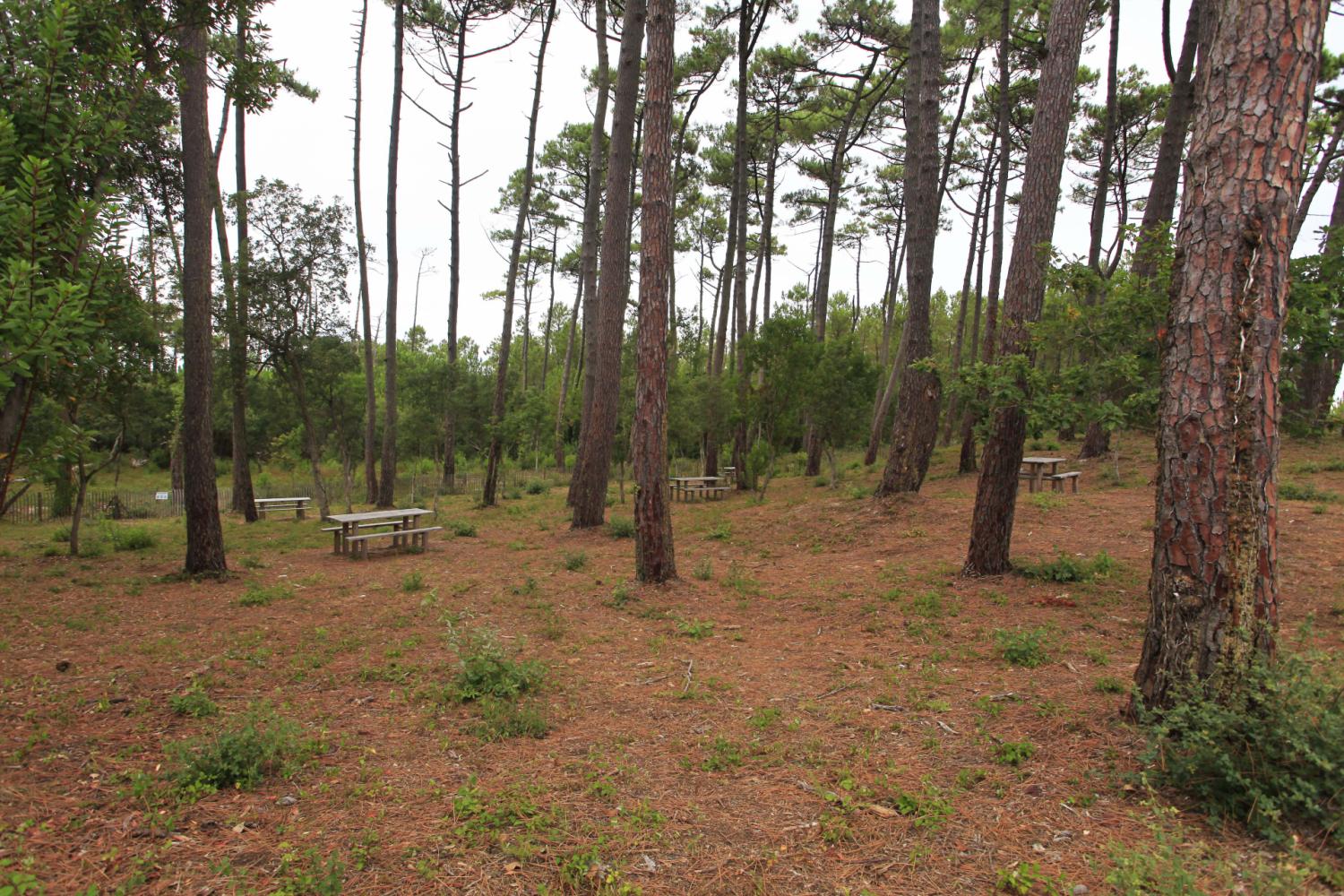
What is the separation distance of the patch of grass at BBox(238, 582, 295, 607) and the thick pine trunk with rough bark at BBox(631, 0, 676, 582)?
382cm

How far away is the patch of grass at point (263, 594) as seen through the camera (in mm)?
6906

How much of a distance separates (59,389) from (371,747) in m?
2.75

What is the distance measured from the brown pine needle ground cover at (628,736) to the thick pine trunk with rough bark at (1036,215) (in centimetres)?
125

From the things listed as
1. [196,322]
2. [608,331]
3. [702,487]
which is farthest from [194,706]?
[702,487]

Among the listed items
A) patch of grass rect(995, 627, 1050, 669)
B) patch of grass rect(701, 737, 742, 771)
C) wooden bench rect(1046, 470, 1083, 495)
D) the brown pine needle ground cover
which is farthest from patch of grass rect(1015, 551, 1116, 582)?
wooden bench rect(1046, 470, 1083, 495)

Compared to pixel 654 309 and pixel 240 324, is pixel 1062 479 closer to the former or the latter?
pixel 654 309

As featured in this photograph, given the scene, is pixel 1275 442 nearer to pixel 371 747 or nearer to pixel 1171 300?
pixel 1171 300

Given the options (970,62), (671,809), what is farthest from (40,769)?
(970,62)

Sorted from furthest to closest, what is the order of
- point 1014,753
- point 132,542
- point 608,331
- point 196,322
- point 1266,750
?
point 608,331, point 132,542, point 196,322, point 1014,753, point 1266,750

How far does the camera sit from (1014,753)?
3.26 metres

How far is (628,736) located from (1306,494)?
34.0ft

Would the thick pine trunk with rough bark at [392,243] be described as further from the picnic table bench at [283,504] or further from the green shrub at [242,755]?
the green shrub at [242,755]

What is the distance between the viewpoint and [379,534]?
33.6 feet

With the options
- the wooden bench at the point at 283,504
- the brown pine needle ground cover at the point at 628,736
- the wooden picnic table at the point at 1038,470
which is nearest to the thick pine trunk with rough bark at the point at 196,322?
the brown pine needle ground cover at the point at 628,736
